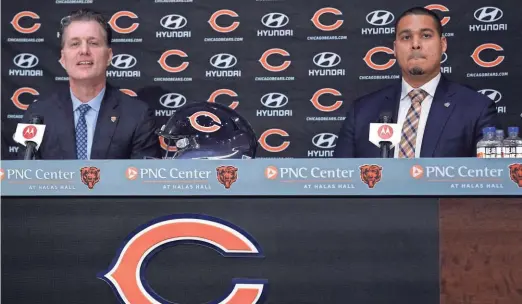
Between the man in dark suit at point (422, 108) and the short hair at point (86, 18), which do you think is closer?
the man in dark suit at point (422, 108)

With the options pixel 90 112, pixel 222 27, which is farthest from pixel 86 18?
pixel 222 27

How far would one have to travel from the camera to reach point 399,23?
354 centimetres

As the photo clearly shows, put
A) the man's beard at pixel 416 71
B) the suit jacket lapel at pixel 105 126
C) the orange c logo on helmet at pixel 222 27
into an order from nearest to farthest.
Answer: the suit jacket lapel at pixel 105 126 < the man's beard at pixel 416 71 < the orange c logo on helmet at pixel 222 27

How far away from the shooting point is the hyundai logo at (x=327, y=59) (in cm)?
443

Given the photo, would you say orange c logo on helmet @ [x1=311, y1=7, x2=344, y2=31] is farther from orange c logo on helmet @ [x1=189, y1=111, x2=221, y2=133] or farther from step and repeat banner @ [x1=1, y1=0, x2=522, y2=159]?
orange c logo on helmet @ [x1=189, y1=111, x2=221, y2=133]

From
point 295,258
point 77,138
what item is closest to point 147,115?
point 77,138

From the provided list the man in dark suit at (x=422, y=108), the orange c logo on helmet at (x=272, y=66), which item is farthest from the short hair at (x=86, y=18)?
the man in dark suit at (x=422, y=108)

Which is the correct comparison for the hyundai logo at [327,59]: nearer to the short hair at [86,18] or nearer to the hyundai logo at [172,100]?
the hyundai logo at [172,100]

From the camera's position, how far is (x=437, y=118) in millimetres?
3369

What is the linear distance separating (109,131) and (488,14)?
2.35 metres

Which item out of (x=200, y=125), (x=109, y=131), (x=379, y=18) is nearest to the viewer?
(x=200, y=125)

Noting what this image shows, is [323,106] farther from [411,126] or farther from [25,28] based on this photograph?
[25,28]

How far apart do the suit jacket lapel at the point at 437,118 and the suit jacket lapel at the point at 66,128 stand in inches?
64.9

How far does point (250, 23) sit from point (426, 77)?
1330 millimetres
